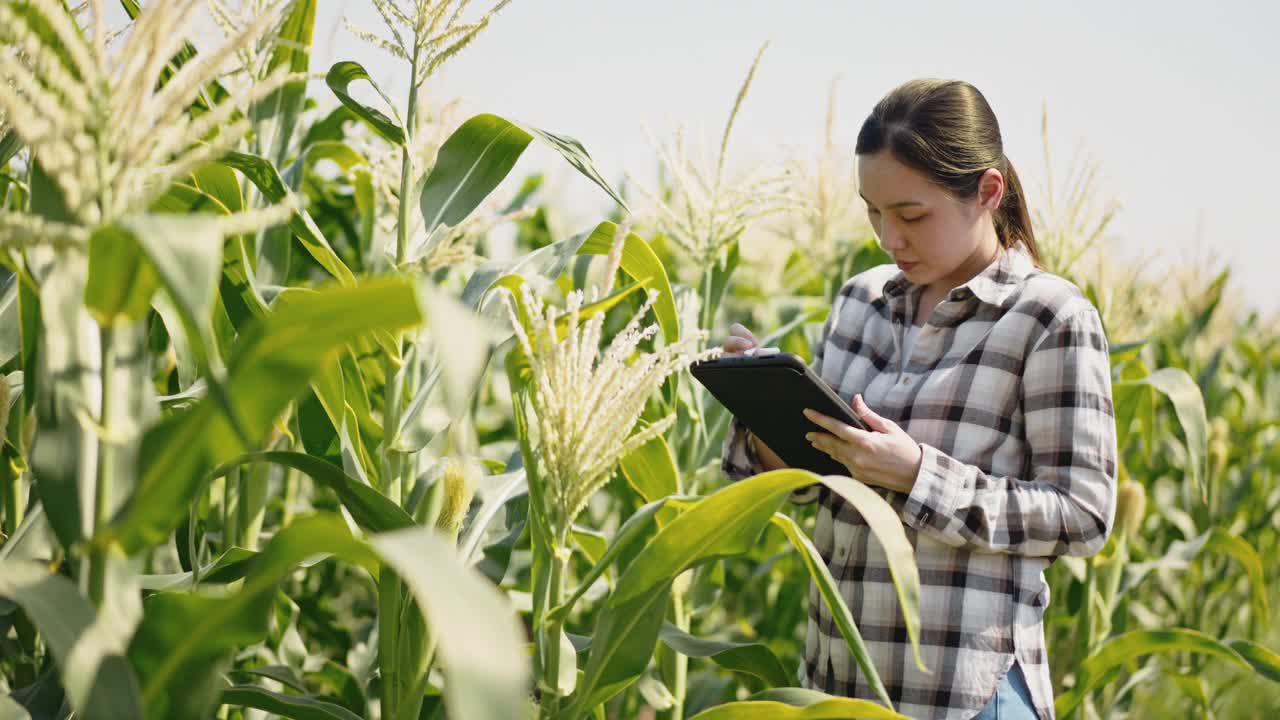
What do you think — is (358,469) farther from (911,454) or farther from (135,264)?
(911,454)

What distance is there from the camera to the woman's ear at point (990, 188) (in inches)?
69.9

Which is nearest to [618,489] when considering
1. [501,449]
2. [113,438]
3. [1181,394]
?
[501,449]

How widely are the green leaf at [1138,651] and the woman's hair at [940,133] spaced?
994 millimetres

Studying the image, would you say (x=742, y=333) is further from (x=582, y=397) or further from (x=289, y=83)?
(x=289, y=83)

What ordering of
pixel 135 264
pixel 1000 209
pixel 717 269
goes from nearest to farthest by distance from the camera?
pixel 135 264, pixel 1000 209, pixel 717 269

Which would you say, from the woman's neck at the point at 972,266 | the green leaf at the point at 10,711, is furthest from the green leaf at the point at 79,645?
the woman's neck at the point at 972,266

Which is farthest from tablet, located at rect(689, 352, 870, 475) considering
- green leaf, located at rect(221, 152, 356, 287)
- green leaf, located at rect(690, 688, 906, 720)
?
green leaf, located at rect(221, 152, 356, 287)

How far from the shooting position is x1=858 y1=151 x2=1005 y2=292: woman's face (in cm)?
172

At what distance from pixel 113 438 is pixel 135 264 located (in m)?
0.17

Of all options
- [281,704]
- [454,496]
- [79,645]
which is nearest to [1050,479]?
[454,496]

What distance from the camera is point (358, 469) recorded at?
1.55m

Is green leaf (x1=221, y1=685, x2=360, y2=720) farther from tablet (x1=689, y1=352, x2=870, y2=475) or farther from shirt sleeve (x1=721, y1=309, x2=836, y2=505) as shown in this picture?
shirt sleeve (x1=721, y1=309, x2=836, y2=505)

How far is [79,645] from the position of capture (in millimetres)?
898

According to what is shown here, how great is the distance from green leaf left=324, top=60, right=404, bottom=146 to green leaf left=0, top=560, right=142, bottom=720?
85 cm
